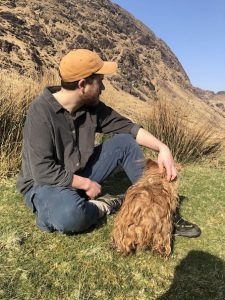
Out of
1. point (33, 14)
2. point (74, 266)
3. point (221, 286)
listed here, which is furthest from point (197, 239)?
point (33, 14)

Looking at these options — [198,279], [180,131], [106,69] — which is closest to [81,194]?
[106,69]

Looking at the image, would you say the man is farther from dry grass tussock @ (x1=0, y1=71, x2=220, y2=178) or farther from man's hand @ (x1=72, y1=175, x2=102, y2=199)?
dry grass tussock @ (x1=0, y1=71, x2=220, y2=178)

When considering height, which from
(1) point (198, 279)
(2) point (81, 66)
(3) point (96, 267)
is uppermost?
(2) point (81, 66)

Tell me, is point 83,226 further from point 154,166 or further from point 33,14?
point 33,14

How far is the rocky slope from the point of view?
84.6 ft

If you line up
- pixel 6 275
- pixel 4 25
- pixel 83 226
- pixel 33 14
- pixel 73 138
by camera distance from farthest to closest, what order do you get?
pixel 33 14 → pixel 4 25 → pixel 73 138 → pixel 83 226 → pixel 6 275

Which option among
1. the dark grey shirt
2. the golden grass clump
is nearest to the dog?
the dark grey shirt

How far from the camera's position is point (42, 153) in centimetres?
337

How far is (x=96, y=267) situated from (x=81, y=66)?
154 centimetres

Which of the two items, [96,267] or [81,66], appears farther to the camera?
[81,66]

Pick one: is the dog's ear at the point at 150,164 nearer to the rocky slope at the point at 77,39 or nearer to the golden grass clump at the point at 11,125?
the golden grass clump at the point at 11,125

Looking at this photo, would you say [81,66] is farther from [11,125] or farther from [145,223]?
[11,125]

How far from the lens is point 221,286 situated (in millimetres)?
2975

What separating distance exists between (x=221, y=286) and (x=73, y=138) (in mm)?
1650
